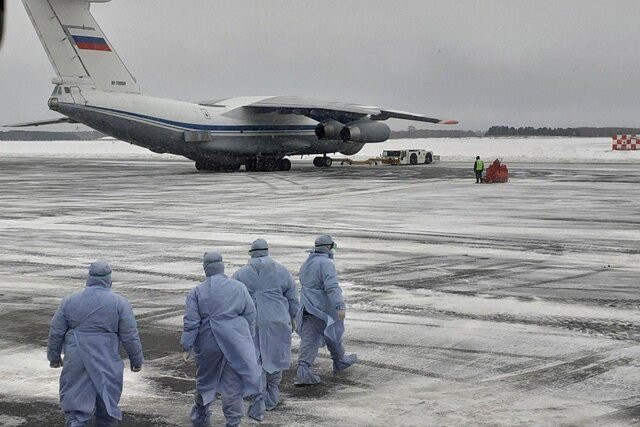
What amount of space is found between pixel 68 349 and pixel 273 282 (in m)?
2.41

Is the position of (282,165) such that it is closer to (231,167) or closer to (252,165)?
(252,165)

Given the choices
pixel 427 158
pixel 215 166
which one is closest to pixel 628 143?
pixel 427 158

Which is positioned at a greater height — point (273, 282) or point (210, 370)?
point (273, 282)

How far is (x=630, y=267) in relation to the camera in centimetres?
1648

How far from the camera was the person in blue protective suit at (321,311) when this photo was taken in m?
9.65

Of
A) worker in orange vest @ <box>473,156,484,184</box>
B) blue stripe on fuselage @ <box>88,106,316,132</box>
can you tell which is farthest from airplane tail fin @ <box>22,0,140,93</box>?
worker in orange vest @ <box>473,156,484,184</box>

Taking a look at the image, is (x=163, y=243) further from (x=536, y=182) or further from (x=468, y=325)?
(x=536, y=182)

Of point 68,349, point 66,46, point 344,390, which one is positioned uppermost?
point 66,46

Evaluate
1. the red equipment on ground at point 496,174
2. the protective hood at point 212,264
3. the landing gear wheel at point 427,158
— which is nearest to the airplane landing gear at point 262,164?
the landing gear wheel at point 427,158

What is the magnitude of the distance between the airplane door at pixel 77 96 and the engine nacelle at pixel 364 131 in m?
15.0

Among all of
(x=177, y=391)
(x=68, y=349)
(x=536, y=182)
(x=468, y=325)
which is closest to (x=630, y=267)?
(x=468, y=325)

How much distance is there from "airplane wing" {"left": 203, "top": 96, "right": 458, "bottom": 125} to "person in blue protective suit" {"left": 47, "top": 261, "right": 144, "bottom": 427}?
40.8 meters

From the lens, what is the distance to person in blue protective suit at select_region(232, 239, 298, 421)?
8.91 metres

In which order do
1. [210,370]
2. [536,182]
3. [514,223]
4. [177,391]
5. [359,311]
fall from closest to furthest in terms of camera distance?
[210,370] < [177,391] < [359,311] < [514,223] < [536,182]
